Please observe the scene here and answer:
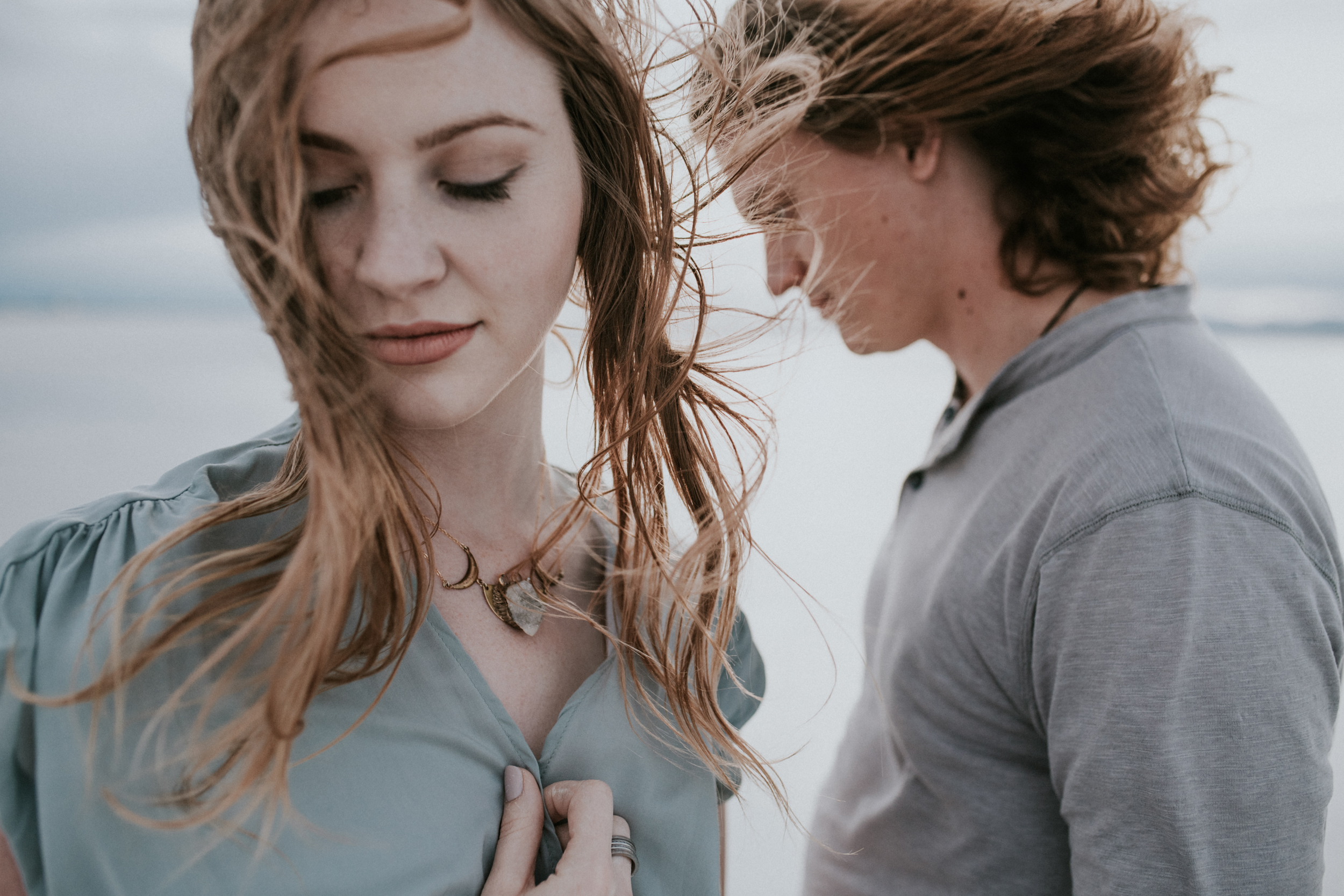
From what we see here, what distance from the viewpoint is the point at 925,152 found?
1.42 m

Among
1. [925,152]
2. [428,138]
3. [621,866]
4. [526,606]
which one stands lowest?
[621,866]

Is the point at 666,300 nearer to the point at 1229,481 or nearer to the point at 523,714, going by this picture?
the point at 523,714

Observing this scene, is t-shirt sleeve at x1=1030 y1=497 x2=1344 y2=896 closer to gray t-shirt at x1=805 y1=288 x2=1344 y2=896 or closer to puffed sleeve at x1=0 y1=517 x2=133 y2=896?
gray t-shirt at x1=805 y1=288 x2=1344 y2=896

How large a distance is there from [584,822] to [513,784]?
0.08 meters

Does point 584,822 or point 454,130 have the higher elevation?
point 454,130

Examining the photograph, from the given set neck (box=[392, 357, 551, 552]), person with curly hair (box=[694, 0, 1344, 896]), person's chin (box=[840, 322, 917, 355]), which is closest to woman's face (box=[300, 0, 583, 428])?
neck (box=[392, 357, 551, 552])

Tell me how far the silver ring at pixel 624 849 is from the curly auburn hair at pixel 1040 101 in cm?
95

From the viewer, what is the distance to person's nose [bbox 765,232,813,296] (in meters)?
1.43

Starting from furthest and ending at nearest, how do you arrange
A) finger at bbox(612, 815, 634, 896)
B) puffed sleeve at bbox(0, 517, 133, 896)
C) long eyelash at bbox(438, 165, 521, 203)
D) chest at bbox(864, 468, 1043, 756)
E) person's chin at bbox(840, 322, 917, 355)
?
1. person's chin at bbox(840, 322, 917, 355)
2. chest at bbox(864, 468, 1043, 756)
3. finger at bbox(612, 815, 634, 896)
4. long eyelash at bbox(438, 165, 521, 203)
5. puffed sleeve at bbox(0, 517, 133, 896)

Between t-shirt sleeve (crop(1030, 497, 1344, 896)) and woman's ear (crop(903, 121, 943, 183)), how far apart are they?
66 cm

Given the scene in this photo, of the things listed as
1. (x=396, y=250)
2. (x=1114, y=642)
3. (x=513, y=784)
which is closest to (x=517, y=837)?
(x=513, y=784)

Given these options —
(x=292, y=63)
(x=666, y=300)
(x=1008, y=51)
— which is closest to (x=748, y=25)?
(x=1008, y=51)

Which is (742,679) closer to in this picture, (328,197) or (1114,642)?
(1114,642)

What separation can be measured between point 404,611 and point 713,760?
43 centimetres
